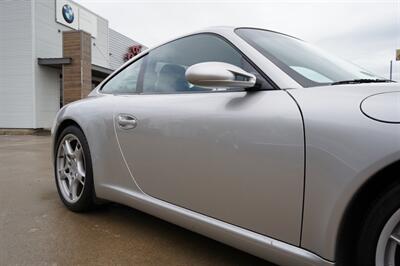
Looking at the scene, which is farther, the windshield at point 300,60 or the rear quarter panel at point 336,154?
the windshield at point 300,60

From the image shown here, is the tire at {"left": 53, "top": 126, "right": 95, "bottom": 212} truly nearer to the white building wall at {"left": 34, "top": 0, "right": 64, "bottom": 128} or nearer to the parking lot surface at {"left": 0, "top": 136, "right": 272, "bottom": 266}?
the parking lot surface at {"left": 0, "top": 136, "right": 272, "bottom": 266}

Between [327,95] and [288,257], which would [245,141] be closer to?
[327,95]

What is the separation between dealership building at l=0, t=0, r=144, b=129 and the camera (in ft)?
44.9

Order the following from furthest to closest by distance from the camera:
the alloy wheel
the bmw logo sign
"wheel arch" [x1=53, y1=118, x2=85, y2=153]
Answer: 1. the bmw logo sign
2. "wheel arch" [x1=53, y1=118, x2=85, y2=153]
3. the alloy wheel

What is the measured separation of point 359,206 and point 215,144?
73 cm

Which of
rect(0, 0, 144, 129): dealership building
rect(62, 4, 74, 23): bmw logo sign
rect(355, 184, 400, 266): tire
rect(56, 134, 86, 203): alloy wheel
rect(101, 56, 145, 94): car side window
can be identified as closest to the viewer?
rect(355, 184, 400, 266): tire

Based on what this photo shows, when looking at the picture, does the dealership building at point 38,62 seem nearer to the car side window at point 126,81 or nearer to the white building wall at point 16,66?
the white building wall at point 16,66

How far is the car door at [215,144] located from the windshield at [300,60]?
0.44ft

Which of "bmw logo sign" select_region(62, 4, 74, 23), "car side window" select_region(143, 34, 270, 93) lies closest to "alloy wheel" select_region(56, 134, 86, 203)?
"car side window" select_region(143, 34, 270, 93)

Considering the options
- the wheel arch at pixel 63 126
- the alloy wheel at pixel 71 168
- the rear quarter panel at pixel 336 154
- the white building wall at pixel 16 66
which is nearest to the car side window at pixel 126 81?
the wheel arch at pixel 63 126

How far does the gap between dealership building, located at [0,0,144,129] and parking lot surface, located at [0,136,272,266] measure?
35.4 ft

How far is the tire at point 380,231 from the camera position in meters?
1.32

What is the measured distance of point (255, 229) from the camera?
173 centimetres

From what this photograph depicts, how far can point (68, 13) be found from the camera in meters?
15.9
